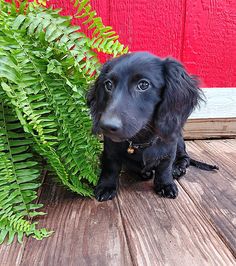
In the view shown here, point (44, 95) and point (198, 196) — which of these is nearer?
point (44, 95)

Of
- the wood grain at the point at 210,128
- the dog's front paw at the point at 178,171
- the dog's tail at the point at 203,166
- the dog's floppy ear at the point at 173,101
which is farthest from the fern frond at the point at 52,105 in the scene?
the wood grain at the point at 210,128

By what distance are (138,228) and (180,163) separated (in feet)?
2.04

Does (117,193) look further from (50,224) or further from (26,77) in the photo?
(26,77)

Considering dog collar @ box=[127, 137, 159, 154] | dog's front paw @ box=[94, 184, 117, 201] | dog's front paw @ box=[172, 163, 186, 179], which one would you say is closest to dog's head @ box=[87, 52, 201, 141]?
dog collar @ box=[127, 137, 159, 154]

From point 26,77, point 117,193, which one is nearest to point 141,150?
point 117,193

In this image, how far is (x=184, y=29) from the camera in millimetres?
2074

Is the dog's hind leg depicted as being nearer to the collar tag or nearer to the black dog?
the black dog

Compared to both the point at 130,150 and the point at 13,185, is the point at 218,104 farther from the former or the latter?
the point at 13,185

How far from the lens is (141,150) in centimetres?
145

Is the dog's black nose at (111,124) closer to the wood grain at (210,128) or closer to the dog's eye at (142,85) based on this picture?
the dog's eye at (142,85)

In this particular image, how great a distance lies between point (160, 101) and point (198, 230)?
1.74ft

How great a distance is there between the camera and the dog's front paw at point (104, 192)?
1.45 metres

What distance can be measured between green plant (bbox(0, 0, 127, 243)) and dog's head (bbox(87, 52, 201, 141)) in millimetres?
110

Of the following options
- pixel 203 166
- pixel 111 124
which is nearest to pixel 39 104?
A: pixel 111 124
